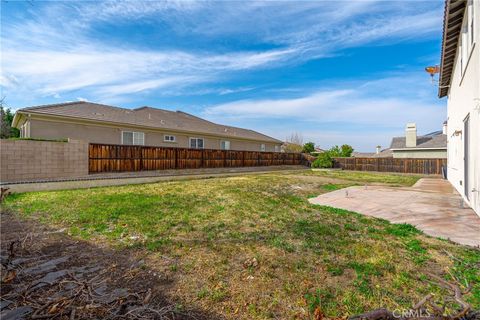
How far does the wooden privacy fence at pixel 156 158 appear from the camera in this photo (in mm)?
11672

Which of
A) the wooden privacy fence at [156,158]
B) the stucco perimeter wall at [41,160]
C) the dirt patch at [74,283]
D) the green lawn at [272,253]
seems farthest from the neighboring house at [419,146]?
the stucco perimeter wall at [41,160]

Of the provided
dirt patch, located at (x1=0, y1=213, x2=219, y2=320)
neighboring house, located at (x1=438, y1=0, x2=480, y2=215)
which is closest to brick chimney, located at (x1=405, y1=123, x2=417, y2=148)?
neighboring house, located at (x1=438, y1=0, x2=480, y2=215)

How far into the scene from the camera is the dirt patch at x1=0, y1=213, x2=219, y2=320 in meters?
1.69

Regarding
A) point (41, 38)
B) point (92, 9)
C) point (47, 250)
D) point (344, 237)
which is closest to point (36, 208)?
point (47, 250)

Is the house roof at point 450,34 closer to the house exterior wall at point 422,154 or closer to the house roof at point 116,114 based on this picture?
the house roof at point 116,114

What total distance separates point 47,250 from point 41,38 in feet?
16.4

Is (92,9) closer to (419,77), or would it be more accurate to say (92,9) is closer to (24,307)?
(24,307)

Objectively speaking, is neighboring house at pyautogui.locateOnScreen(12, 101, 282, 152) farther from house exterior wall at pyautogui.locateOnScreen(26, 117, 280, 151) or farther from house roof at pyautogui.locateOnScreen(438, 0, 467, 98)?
house roof at pyautogui.locateOnScreen(438, 0, 467, 98)

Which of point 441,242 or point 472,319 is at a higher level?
point 472,319

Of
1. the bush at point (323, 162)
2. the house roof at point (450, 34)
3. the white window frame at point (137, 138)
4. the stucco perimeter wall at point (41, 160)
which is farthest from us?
the bush at point (323, 162)

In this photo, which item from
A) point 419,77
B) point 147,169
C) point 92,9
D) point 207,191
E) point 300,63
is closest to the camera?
point 92,9

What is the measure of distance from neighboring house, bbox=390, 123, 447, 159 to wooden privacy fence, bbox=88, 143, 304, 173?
63.3 feet

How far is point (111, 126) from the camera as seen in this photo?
14039 mm

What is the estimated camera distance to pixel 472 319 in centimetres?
118
